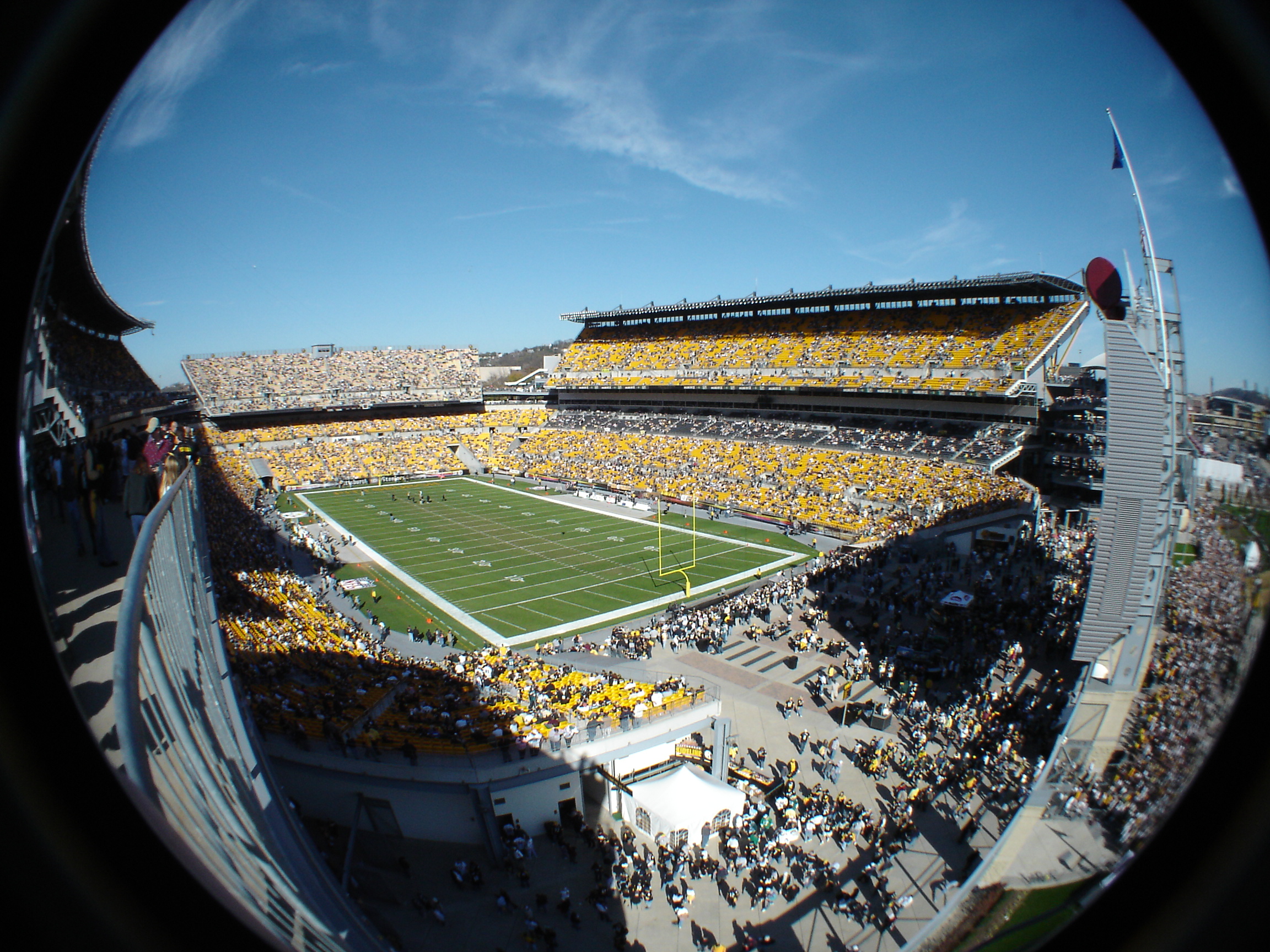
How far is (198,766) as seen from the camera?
2766 millimetres

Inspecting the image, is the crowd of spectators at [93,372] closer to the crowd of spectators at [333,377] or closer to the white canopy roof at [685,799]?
the white canopy roof at [685,799]

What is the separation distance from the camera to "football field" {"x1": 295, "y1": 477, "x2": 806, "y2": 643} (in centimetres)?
1998

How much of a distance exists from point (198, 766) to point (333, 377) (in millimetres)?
63148

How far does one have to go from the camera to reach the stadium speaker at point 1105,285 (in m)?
5.90

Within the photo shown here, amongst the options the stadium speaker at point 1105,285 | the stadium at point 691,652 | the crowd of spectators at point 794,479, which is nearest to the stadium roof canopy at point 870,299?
the stadium at point 691,652

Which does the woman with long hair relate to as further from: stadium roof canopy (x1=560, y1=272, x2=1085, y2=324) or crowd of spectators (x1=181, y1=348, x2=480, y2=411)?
crowd of spectators (x1=181, y1=348, x2=480, y2=411)

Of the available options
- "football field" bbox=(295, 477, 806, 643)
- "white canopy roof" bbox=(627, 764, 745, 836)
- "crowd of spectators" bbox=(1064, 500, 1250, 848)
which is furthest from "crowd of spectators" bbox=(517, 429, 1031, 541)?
"crowd of spectators" bbox=(1064, 500, 1250, 848)

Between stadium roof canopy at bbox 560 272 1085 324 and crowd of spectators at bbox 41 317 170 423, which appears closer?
crowd of spectators at bbox 41 317 170 423

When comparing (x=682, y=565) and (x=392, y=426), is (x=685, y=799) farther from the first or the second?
(x=392, y=426)

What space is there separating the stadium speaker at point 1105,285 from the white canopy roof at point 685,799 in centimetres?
783

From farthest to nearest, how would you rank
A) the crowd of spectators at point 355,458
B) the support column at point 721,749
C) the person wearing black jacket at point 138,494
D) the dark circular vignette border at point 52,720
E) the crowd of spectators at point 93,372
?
the crowd of spectators at point 355,458
the support column at point 721,749
the person wearing black jacket at point 138,494
the crowd of spectators at point 93,372
the dark circular vignette border at point 52,720

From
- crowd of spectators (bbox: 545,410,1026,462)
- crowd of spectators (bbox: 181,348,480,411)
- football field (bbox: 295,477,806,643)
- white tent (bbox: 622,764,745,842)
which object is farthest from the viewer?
crowd of spectators (bbox: 181,348,480,411)

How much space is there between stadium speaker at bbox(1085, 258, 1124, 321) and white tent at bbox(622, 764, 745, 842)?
7.83m

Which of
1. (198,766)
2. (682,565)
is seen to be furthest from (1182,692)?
(682,565)
